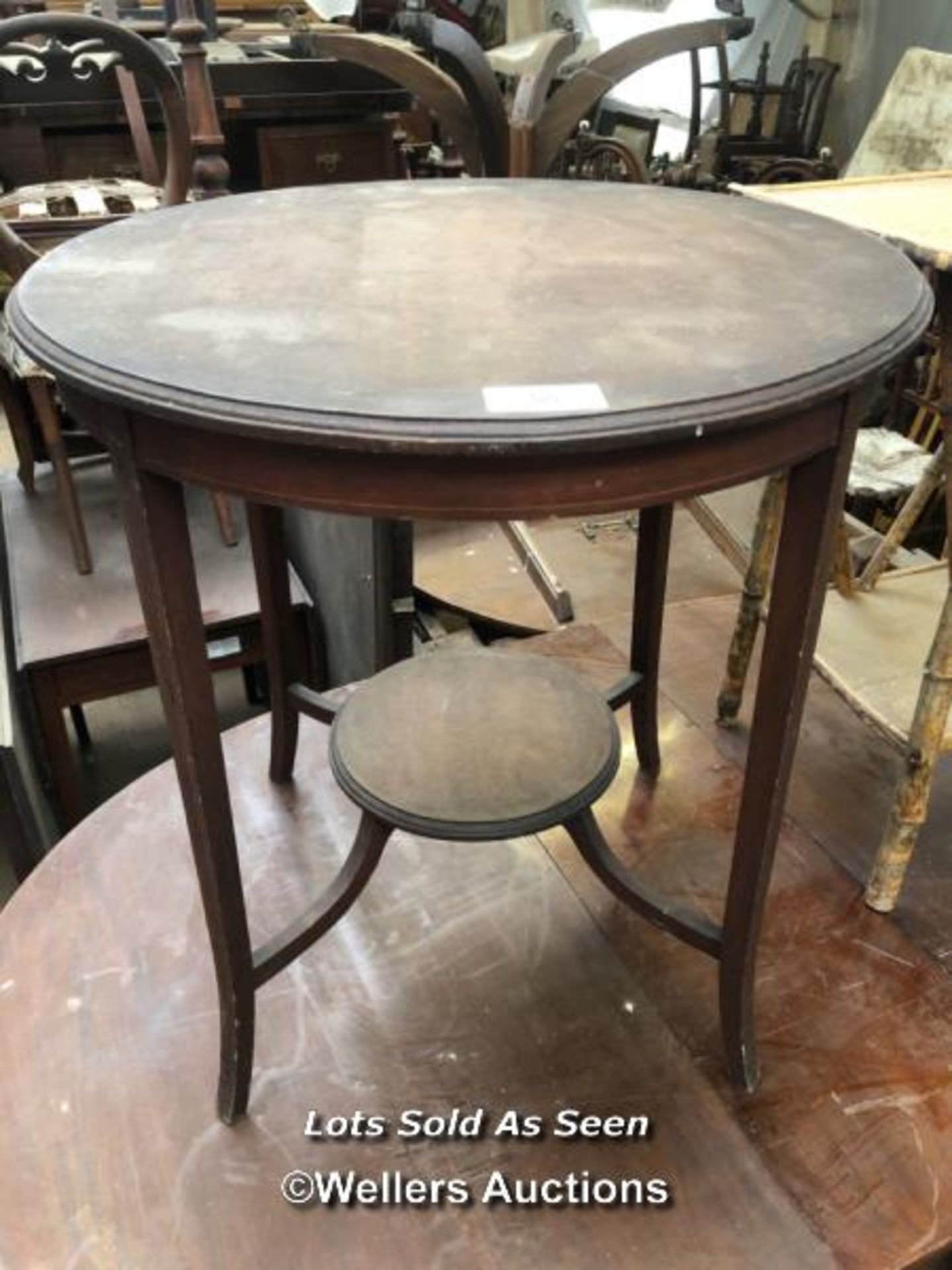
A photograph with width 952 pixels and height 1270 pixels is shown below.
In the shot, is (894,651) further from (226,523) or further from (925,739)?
(226,523)

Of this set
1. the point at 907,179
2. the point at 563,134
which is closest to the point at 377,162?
the point at 563,134

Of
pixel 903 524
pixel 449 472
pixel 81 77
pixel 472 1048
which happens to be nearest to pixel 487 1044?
pixel 472 1048

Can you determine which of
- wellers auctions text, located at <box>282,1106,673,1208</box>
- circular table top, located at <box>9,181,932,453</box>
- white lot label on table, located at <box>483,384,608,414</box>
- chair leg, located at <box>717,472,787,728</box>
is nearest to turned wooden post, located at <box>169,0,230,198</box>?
circular table top, located at <box>9,181,932,453</box>

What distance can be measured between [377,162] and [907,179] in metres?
2.25

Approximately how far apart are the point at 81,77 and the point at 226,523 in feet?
2.94

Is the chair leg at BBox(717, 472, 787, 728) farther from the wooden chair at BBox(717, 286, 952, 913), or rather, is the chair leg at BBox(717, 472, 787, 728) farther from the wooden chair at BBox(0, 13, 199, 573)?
the wooden chair at BBox(0, 13, 199, 573)

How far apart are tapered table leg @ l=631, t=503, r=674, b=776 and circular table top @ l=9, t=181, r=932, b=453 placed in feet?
1.24

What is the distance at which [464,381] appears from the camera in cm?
67

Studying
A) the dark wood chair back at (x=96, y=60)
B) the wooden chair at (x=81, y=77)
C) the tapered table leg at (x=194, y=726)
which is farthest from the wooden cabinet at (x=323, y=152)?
the tapered table leg at (x=194, y=726)

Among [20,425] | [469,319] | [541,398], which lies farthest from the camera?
[20,425]

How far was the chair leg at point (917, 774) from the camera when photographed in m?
1.09

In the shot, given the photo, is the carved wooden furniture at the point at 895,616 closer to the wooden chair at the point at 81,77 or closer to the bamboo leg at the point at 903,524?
the bamboo leg at the point at 903,524

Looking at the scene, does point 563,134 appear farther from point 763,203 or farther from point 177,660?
point 177,660

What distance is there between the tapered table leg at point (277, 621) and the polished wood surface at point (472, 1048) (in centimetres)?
6
